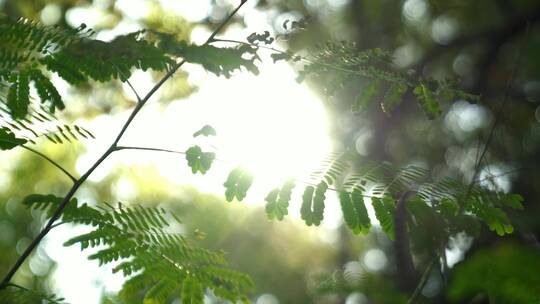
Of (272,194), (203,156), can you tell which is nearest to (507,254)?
(272,194)

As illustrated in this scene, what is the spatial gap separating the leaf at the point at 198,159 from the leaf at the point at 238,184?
0.10 metres

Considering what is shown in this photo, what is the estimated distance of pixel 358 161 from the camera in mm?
2186

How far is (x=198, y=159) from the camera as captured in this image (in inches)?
85.2

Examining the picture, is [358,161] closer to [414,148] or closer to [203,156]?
[203,156]

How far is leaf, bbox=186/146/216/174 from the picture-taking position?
215cm

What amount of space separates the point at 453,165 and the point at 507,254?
6239 millimetres

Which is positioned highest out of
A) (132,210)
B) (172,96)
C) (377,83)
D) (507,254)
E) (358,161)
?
(172,96)

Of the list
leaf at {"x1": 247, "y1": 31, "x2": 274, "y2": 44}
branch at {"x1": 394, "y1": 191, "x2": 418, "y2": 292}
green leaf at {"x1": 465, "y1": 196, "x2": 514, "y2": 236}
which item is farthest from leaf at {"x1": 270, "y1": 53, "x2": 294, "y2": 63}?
branch at {"x1": 394, "y1": 191, "x2": 418, "y2": 292}

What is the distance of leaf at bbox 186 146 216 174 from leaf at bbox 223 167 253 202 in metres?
0.10

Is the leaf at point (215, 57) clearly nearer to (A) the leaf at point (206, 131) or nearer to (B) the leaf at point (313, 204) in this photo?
(A) the leaf at point (206, 131)

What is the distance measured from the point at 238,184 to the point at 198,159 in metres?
0.19

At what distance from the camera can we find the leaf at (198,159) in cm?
215

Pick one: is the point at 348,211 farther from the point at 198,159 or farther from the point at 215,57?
the point at 215,57

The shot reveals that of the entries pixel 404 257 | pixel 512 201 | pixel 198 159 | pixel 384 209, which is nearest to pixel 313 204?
pixel 384 209
